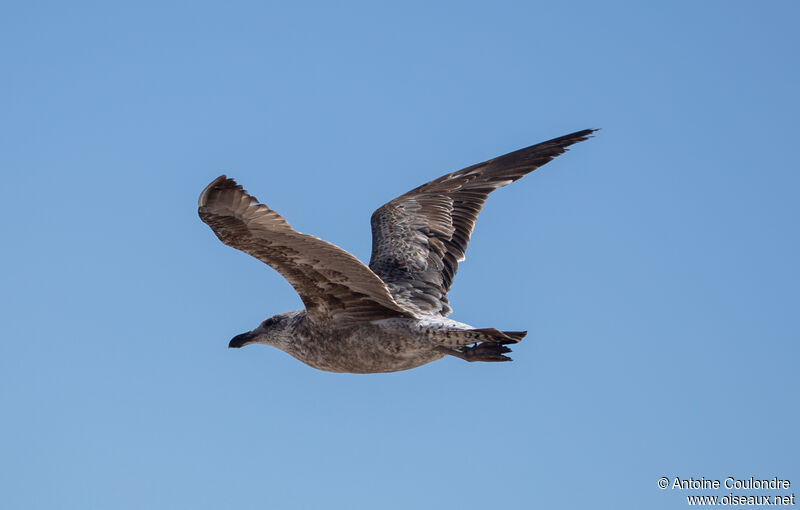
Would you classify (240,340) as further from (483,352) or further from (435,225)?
(483,352)

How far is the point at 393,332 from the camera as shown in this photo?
12680mm

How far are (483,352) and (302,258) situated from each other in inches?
93.4

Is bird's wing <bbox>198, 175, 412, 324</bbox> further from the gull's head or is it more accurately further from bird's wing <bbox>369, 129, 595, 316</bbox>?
bird's wing <bbox>369, 129, 595, 316</bbox>

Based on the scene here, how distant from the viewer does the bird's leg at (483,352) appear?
39.6 feet

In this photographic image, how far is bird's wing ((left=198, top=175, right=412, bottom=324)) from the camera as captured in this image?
1078cm

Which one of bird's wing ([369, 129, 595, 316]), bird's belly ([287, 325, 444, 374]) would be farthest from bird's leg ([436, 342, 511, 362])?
bird's wing ([369, 129, 595, 316])

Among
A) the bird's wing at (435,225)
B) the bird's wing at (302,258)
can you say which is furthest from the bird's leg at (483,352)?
the bird's wing at (435,225)

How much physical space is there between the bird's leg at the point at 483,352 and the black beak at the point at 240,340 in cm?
332

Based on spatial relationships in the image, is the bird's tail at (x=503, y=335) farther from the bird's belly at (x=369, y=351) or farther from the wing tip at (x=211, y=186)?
the wing tip at (x=211, y=186)

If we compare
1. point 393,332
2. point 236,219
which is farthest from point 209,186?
point 393,332

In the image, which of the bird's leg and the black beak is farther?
the black beak

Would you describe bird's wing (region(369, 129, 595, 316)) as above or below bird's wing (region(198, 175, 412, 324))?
above

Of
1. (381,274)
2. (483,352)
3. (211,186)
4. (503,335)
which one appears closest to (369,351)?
(483,352)

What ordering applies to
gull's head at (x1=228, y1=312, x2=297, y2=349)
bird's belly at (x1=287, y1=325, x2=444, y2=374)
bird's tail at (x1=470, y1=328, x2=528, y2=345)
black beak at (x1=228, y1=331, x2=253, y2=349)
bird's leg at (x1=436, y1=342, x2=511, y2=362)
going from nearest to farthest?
bird's tail at (x1=470, y1=328, x2=528, y2=345) → bird's leg at (x1=436, y1=342, x2=511, y2=362) → bird's belly at (x1=287, y1=325, x2=444, y2=374) → gull's head at (x1=228, y1=312, x2=297, y2=349) → black beak at (x1=228, y1=331, x2=253, y2=349)
